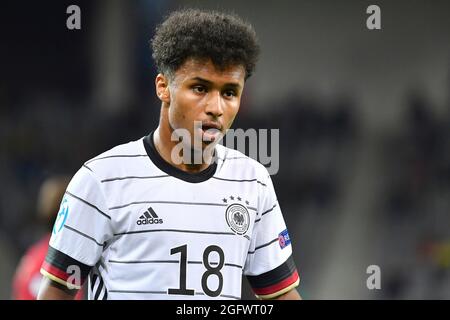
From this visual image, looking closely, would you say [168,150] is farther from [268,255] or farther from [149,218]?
[268,255]

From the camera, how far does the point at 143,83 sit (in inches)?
273

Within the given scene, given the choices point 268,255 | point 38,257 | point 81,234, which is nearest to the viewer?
point 81,234

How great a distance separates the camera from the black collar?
2.19 meters

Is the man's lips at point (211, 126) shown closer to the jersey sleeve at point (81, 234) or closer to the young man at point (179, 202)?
the young man at point (179, 202)

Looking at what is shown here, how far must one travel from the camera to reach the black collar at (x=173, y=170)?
219cm

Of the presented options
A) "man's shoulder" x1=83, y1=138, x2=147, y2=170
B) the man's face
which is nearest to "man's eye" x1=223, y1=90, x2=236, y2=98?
the man's face

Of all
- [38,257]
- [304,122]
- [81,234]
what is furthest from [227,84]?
[304,122]

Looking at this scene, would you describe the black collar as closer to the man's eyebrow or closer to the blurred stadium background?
the man's eyebrow

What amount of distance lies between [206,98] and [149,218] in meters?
0.36

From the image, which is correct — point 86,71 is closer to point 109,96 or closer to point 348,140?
point 109,96

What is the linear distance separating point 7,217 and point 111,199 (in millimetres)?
4706

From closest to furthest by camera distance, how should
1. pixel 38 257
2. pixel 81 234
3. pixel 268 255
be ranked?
pixel 81 234, pixel 268 255, pixel 38 257

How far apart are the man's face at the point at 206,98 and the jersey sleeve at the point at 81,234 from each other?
31 centimetres

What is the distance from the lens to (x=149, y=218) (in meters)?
2.09
